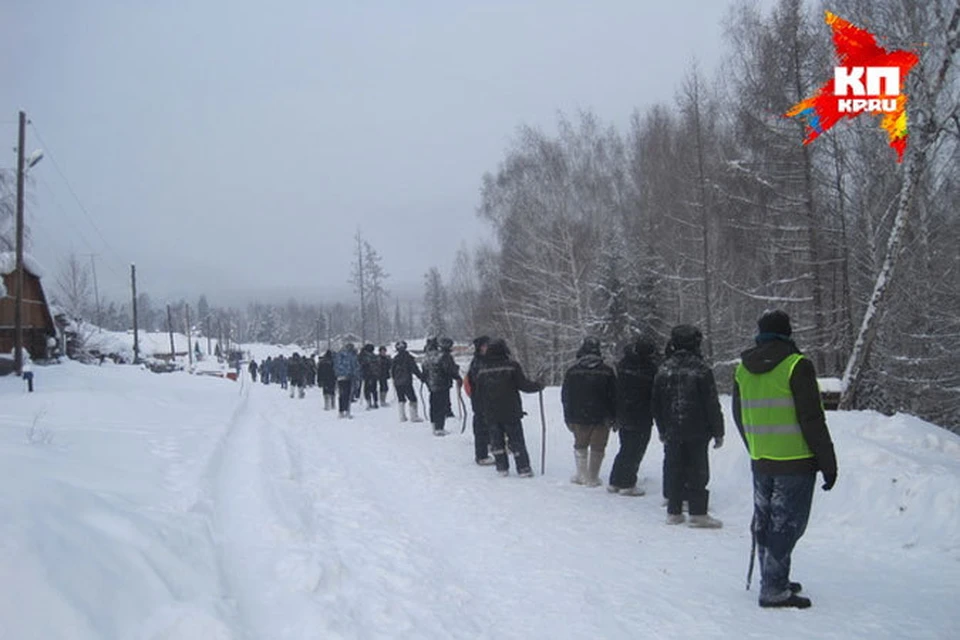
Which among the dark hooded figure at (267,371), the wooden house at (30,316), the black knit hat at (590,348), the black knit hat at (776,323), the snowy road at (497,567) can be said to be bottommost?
the dark hooded figure at (267,371)

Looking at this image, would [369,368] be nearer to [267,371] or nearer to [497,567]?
[497,567]

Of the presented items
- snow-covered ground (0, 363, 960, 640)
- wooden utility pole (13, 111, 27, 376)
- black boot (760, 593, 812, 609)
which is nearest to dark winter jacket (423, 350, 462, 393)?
snow-covered ground (0, 363, 960, 640)

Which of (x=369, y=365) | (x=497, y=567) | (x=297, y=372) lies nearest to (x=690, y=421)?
(x=497, y=567)

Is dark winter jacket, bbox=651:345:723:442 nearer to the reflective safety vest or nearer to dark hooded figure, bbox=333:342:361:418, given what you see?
the reflective safety vest

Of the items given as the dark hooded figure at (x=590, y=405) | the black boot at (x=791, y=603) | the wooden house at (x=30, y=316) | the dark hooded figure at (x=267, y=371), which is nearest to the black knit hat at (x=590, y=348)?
the dark hooded figure at (x=590, y=405)

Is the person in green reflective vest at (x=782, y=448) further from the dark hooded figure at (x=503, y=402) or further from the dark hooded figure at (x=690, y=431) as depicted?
the dark hooded figure at (x=503, y=402)

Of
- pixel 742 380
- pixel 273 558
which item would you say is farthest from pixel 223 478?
pixel 742 380

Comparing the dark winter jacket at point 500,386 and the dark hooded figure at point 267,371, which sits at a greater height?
the dark winter jacket at point 500,386

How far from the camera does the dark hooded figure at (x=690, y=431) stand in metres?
6.36

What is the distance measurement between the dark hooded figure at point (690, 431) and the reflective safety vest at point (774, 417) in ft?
6.04

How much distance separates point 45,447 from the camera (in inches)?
250

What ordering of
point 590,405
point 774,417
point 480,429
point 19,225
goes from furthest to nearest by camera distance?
1. point 19,225
2. point 480,429
3. point 590,405
4. point 774,417

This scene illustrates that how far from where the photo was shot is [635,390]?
25.6ft

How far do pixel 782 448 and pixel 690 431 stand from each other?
6.84 feet
